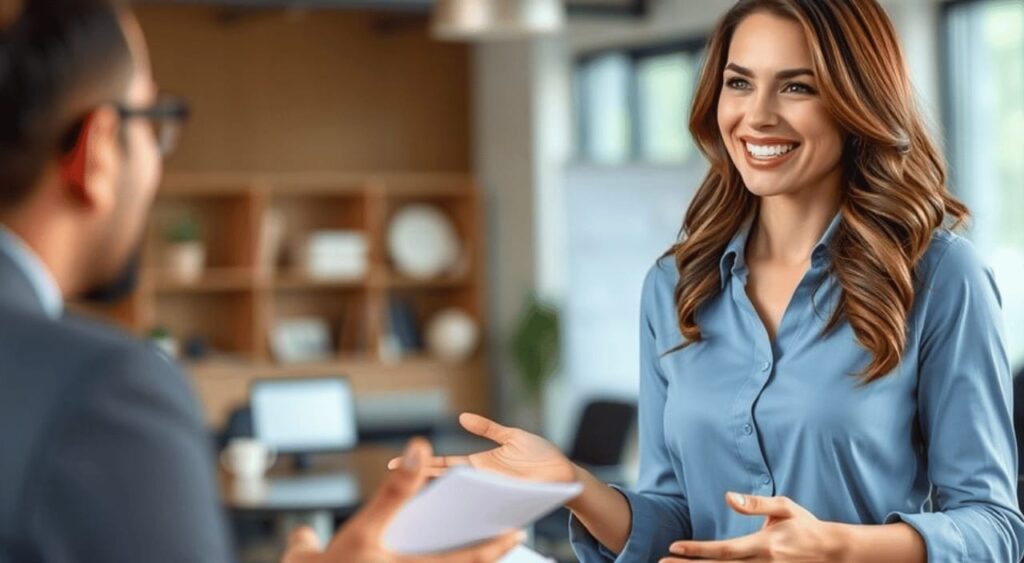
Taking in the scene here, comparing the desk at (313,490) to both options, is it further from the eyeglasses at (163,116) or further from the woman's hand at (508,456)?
the eyeglasses at (163,116)

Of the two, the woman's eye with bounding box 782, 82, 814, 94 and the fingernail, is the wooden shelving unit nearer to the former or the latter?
the woman's eye with bounding box 782, 82, 814, 94

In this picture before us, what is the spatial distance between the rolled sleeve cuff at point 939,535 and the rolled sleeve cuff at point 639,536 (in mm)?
334

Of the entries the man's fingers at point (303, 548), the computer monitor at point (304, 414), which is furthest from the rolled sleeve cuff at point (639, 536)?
the computer monitor at point (304, 414)

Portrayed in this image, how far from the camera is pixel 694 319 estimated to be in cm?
226

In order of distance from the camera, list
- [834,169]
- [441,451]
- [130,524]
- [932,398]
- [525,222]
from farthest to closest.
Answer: [525,222] → [441,451] → [834,169] → [932,398] → [130,524]

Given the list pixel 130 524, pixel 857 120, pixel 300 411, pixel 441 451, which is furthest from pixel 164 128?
pixel 441 451

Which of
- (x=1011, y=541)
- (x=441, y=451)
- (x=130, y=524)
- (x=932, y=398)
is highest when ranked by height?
(x=130, y=524)

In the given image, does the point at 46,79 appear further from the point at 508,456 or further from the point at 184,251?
the point at 184,251

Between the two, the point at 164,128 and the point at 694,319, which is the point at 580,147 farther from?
the point at 164,128

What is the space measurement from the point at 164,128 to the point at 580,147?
831 centimetres

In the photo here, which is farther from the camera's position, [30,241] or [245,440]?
[245,440]

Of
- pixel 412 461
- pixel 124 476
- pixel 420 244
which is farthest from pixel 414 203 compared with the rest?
pixel 124 476

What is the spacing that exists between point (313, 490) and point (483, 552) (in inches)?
164


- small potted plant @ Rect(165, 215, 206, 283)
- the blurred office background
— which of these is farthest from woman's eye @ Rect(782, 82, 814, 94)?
small potted plant @ Rect(165, 215, 206, 283)
